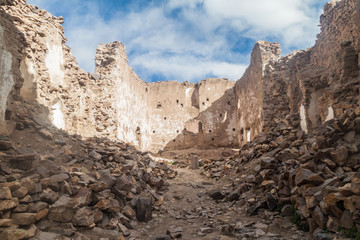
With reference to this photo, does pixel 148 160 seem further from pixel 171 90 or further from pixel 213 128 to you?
pixel 171 90

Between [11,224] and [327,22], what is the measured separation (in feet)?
37.7

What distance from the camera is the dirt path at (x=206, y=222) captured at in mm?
3707

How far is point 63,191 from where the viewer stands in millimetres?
3809

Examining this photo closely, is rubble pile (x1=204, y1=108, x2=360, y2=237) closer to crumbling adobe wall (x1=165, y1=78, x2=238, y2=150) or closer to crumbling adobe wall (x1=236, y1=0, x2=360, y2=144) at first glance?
crumbling adobe wall (x1=236, y1=0, x2=360, y2=144)

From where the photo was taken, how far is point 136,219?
465 centimetres

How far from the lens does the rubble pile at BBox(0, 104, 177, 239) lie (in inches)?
119

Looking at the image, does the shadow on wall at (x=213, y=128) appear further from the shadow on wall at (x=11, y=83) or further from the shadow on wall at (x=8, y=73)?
the shadow on wall at (x=8, y=73)

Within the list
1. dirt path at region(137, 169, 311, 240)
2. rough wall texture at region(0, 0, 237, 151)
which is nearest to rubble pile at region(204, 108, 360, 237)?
dirt path at region(137, 169, 311, 240)

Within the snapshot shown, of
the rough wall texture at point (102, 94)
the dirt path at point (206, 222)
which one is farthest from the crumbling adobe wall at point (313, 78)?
the rough wall texture at point (102, 94)

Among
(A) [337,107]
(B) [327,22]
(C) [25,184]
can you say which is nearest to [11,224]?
(C) [25,184]

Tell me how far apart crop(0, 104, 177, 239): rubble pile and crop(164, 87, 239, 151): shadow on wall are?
498 inches

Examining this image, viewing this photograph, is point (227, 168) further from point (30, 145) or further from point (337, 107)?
point (30, 145)

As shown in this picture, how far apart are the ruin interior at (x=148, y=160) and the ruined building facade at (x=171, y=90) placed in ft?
0.17

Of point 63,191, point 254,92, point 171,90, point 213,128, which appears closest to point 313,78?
point 254,92
